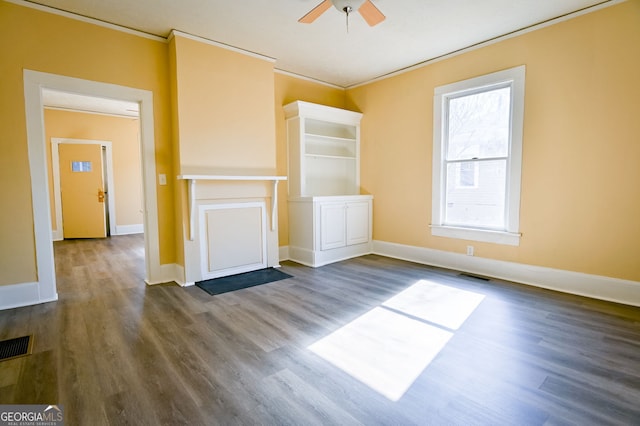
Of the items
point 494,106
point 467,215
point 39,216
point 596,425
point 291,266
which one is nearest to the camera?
point 596,425

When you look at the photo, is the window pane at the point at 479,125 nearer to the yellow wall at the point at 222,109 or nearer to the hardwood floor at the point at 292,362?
the hardwood floor at the point at 292,362

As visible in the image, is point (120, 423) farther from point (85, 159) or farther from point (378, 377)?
point (85, 159)

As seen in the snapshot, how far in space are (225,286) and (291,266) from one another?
1125mm

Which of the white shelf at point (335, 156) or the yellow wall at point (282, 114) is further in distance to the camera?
the white shelf at point (335, 156)

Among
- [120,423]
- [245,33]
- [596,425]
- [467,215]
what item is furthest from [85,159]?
[596,425]

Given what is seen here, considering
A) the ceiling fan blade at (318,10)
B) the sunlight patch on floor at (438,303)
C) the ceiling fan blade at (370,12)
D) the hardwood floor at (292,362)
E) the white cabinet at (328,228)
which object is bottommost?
Result: the hardwood floor at (292,362)

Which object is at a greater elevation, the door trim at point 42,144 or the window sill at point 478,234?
the door trim at point 42,144

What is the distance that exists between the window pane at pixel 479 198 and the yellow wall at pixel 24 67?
4197 mm

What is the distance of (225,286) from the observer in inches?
144

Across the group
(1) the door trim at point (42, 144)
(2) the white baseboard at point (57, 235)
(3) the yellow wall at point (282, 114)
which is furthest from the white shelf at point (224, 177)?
(2) the white baseboard at point (57, 235)

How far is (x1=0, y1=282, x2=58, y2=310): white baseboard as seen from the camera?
2.98 meters

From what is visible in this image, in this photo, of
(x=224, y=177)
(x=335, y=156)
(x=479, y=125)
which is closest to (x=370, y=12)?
(x=479, y=125)

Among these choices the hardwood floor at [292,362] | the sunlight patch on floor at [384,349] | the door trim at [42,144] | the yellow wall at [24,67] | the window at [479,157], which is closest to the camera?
the hardwood floor at [292,362]

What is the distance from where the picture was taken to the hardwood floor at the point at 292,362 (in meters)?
1.65
